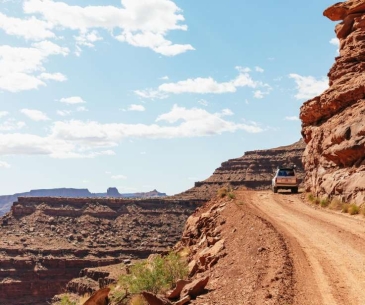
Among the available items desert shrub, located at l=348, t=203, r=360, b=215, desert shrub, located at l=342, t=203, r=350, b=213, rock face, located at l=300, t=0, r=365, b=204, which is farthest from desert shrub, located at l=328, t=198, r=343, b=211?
desert shrub, located at l=348, t=203, r=360, b=215

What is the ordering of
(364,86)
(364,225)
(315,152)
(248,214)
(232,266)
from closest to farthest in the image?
(232,266)
(364,225)
(248,214)
(364,86)
(315,152)

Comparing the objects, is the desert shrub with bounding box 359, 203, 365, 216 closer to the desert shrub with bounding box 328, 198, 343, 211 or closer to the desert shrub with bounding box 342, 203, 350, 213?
the desert shrub with bounding box 342, 203, 350, 213

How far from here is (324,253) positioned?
13297mm

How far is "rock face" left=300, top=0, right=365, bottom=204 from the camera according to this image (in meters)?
23.7

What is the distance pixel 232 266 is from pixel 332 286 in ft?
10.9

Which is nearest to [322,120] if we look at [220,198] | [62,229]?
[220,198]

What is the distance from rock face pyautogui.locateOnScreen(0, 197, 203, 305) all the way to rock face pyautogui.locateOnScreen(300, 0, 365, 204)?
67167 millimetres

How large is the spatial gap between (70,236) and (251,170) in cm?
6028

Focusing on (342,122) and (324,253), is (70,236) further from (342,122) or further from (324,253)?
(324,253)

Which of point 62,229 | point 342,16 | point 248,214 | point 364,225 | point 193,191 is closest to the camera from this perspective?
point 364,225

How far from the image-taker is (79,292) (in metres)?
72.6

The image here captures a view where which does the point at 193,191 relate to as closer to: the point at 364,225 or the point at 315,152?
the point at 315,152

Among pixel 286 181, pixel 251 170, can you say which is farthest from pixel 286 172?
pixel 251 170

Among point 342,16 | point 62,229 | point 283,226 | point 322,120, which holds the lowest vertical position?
point 62,229
